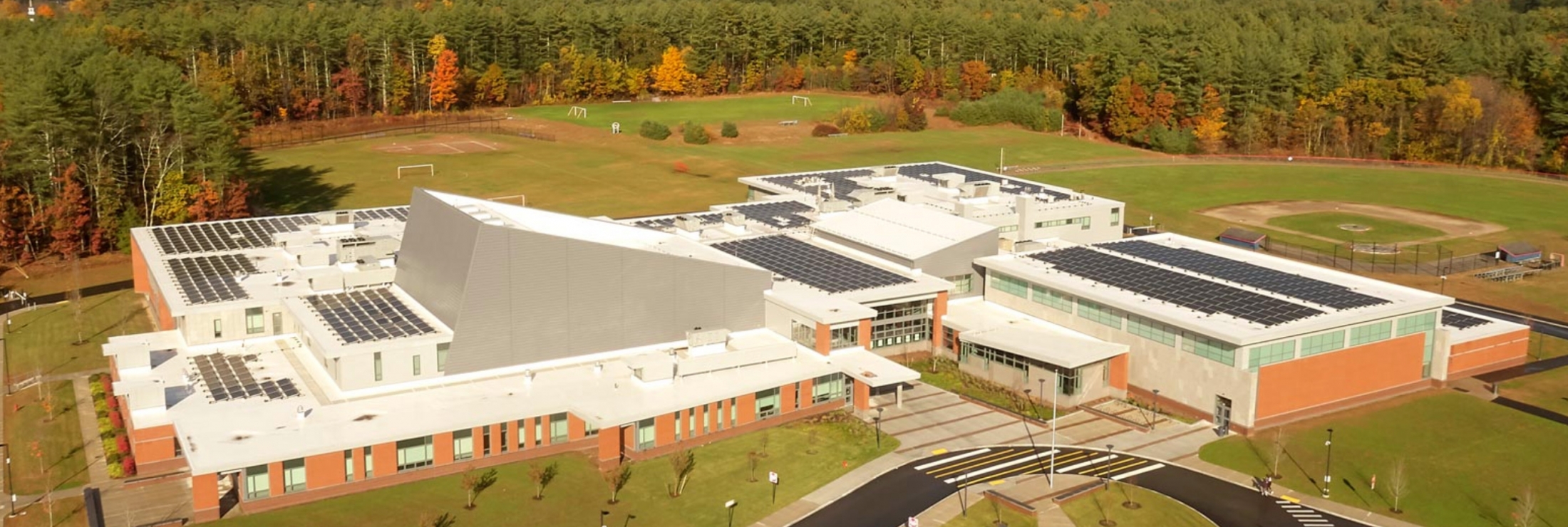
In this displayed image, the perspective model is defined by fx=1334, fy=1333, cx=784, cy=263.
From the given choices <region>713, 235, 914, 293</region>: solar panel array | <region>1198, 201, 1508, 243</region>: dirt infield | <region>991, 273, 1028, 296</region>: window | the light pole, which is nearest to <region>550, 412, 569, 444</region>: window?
<region>713, 235, 914, 293</region>: solar panel array

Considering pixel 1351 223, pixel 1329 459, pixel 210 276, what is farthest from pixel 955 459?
pixel 1351 223

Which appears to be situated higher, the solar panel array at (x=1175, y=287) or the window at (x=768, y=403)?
the solar panel array at (x=1175, y=287)

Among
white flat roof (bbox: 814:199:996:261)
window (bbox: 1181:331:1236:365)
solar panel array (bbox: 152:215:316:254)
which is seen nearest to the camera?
window (bbox: 1181:331:1236:365)

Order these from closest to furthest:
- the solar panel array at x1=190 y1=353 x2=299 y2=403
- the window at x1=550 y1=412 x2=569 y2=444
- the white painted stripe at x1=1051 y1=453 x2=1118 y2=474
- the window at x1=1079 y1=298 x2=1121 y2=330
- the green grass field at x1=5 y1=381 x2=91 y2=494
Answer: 1. the green grass field at x1=5 y1=381 x2=91 y2=494
2. the white painted stripe at x1=1051 y1=453 x2=1118 y2=474
3. the window at x1=550 y1=412 x2=569 y2=444
4. the solar panel array at x1=190 y1=353 x2=299 y2=403
5. the window at x1=1079 y1=298 x2=1121 y2=330

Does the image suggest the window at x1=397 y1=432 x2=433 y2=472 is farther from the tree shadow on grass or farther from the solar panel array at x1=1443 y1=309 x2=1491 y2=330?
the tree shadow on grass

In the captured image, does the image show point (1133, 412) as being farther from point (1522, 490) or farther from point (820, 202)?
point (820, 202)

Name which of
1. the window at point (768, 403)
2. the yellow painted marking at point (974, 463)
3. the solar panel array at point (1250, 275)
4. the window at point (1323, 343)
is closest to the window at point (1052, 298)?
the solar panel array at point (1250, 275)

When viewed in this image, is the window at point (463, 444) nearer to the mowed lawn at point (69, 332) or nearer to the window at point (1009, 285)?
the mowed lawn at point (69, 332)
